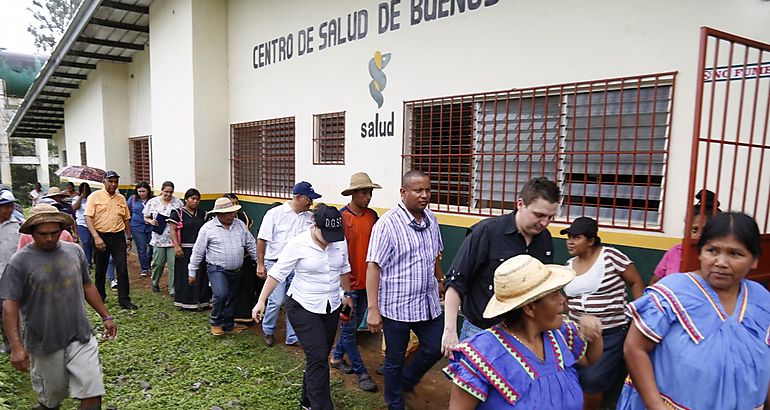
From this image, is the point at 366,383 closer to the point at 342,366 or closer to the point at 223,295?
the point at 342,366

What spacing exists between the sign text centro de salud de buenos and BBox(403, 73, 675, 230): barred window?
95 cm

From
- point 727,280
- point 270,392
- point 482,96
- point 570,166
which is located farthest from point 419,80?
point 727,280

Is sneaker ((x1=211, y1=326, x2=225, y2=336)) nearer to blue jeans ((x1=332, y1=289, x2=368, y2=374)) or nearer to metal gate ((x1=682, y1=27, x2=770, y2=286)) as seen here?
blue jeans ((x1=332, y1=289, x2=368, y2=374))

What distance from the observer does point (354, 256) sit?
449 cm

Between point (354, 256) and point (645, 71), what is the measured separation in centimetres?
285

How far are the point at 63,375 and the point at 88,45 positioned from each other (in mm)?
11033

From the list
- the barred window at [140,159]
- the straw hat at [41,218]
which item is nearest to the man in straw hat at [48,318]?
the straw hat at [41,218]

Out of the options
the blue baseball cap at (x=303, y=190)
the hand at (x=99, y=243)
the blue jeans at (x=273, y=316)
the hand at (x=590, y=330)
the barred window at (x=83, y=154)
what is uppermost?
the barred window at (x=83, y=154)

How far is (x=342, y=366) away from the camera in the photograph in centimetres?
463

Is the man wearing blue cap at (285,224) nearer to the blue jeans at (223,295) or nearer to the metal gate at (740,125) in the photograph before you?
the blue jeans at (223,295)

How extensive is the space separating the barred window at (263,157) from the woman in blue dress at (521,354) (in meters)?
6.29

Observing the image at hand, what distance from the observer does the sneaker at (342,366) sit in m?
4.57

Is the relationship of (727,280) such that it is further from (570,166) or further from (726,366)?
(570,166)

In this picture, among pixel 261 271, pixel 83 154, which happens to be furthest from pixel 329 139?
pixel 83 154
